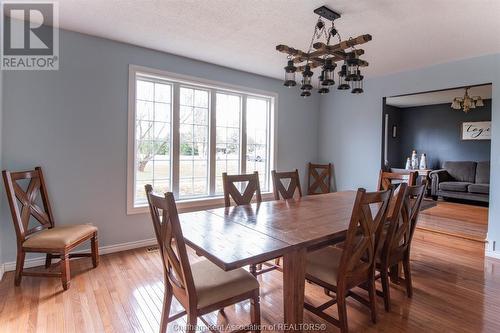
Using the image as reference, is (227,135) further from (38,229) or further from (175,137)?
(38,229)

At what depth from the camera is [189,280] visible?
140 cm

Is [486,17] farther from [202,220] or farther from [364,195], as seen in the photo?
[202,220]

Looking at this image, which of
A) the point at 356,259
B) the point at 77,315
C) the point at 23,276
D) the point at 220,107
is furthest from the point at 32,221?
the point at 356,259

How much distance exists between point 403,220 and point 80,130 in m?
3.24

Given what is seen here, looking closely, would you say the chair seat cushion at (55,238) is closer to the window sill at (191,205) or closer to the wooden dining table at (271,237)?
the window sill at (191,205)

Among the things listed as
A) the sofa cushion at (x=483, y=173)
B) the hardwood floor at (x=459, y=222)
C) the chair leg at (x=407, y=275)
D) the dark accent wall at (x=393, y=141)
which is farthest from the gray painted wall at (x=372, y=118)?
the sofa cushion at (x=483, y=173)

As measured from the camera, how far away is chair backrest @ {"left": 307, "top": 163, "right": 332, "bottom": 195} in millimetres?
4938

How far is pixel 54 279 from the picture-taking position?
2.51m

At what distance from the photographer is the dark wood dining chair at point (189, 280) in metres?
1.37

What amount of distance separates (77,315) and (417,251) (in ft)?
11.9

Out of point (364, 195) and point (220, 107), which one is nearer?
point (364, 195)

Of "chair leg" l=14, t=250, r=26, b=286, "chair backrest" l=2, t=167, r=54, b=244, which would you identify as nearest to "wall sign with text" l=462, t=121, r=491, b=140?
"chair backrest" l=2, t=167, r=54, b=244

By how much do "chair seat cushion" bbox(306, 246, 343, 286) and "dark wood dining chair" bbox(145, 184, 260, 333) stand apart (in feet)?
1.50

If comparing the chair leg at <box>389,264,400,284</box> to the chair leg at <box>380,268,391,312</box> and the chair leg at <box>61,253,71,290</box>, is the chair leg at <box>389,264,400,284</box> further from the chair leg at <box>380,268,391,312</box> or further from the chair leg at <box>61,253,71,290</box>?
the chair leg at <box>61,253,71,290</box>
